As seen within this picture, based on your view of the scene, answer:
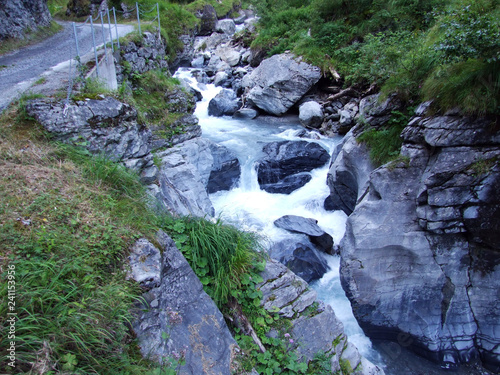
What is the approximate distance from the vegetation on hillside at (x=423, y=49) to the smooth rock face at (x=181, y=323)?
19.5 feet

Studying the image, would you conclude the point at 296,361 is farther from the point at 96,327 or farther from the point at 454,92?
the point at 454,92

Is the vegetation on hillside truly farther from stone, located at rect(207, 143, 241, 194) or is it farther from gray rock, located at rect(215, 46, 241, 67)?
gray rock, located at rect(215, 46, 241, 67)

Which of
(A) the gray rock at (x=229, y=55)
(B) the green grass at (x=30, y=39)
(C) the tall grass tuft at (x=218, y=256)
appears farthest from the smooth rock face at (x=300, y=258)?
(A) the gray rock at (x=229, y=55)

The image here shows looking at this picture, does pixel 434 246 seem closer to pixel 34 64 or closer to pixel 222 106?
pixel 34 64

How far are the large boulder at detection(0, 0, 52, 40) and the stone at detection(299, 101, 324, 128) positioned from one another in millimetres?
12656

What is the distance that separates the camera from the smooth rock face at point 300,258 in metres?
8.20

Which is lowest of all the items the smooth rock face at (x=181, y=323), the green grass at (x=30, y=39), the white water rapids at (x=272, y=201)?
the white water rapids at (x=272, y=201)

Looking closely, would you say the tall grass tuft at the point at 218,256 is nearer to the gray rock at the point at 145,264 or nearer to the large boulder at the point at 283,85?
the gray rock at the point at 145,264

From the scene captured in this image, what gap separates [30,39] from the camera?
39.0 ft

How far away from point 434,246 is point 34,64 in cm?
1149

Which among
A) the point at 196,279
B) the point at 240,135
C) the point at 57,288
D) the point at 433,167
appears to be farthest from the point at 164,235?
the point at 240,135

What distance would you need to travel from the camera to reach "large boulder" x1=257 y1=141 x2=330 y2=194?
11875 millimetres

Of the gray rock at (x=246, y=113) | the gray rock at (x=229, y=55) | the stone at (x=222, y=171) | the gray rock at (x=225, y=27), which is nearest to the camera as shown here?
the stone at (x=222, y=171)

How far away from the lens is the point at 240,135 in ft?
50.6
